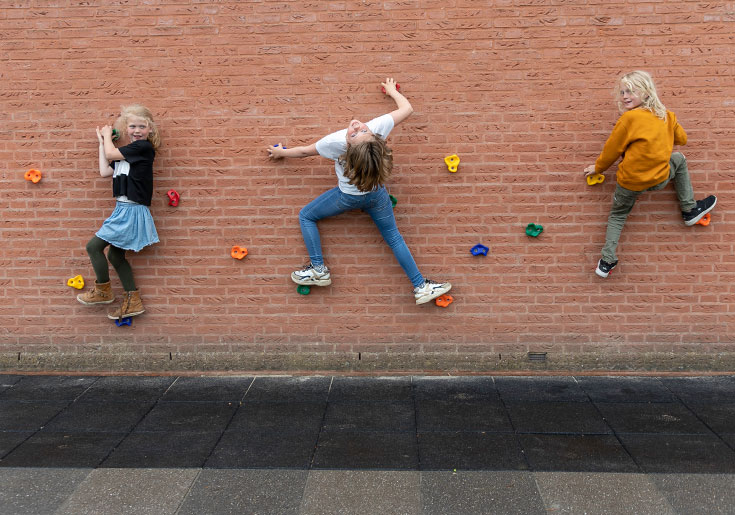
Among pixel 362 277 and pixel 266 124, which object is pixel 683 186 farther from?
pixel 266 124

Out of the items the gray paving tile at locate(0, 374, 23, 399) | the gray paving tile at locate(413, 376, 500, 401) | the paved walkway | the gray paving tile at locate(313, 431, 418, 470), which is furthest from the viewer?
the gray paving tile at locate(0, 374, 23, 399)

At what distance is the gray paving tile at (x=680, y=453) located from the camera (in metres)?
3.90

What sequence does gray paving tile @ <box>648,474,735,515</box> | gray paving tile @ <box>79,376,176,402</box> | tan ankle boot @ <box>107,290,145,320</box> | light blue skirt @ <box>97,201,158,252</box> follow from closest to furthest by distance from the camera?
1. gray paving tile @ <box>648,474,735,515</box>
2. gray paving tile @ <box>79,376,176,402</box>
3. light blue skirt @ <box>97,201,158,252</box>
4. tan ankle boot @ <box>107,290,145,320</box>

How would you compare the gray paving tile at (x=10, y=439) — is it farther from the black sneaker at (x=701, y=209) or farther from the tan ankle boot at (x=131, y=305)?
the black sneaker at (x=701, y=209)

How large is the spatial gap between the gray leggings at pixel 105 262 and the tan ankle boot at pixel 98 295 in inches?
1.8

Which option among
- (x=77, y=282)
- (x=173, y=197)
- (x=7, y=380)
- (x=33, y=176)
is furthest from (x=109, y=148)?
(x=7, y=380)

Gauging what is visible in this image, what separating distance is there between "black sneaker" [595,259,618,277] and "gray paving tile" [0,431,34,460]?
441cm

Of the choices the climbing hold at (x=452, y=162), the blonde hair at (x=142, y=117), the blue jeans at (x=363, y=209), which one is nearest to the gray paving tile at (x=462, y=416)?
the blue jeans at (x=363, y=209)

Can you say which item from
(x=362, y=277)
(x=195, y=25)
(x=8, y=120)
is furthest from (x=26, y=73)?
(x=362, y=277)

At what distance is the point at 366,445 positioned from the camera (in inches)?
168

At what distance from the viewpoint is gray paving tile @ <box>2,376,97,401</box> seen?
5.18m

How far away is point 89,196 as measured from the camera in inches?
217

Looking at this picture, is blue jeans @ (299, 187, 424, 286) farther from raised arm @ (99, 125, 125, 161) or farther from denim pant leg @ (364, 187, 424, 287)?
raised arm @ (99, 125, 125, 161)

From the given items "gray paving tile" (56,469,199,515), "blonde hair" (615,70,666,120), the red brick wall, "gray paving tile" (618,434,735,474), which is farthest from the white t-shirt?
"gray paving tile" (618,434,735,474)
